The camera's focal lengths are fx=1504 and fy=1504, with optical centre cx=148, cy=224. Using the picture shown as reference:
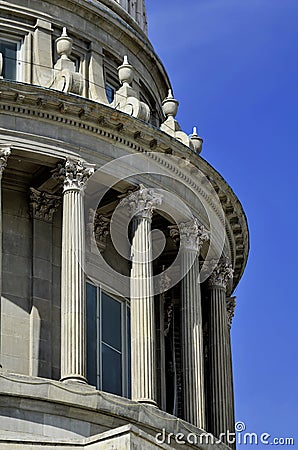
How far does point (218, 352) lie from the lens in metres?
54.3

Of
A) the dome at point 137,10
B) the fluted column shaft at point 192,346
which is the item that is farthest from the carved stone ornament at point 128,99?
the fluted column shaft at point 192,346

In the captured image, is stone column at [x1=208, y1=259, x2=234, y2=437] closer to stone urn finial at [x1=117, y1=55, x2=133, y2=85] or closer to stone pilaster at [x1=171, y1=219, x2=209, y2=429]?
stone pilaster at [x1=171, y1=219, x2=209, y2=429]

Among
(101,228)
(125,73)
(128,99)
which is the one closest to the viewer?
(128,99)

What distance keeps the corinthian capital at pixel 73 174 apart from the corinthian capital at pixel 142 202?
2.26m

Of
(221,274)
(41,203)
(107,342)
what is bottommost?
(107,342)

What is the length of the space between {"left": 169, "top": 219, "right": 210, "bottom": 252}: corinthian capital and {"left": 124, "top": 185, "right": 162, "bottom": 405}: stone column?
2.05m

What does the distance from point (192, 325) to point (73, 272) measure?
18.9 ft

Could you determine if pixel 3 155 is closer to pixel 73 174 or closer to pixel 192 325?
pixel 73 174

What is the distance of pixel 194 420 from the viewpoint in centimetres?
4984

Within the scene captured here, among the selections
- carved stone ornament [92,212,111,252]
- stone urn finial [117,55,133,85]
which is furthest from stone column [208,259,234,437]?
stone urn finial [117,55,133,85]

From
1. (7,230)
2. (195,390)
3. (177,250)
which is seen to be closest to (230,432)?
(195,390)

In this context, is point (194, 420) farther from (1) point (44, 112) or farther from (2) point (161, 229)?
(1) point (44, 112)

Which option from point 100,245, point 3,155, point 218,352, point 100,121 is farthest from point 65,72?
point 218,352

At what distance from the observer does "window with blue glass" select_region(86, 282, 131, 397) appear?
50281 mm
